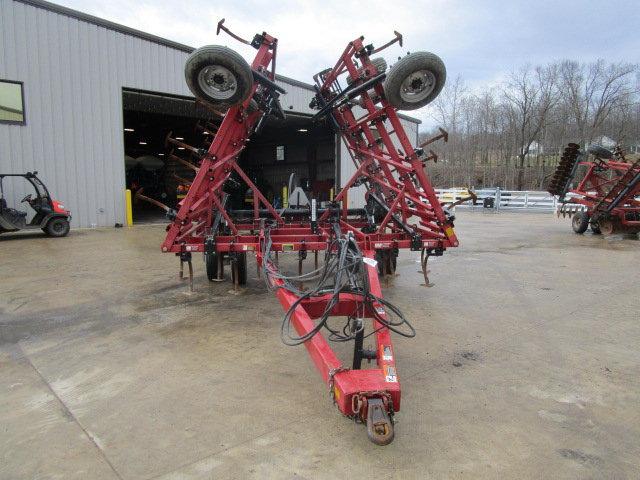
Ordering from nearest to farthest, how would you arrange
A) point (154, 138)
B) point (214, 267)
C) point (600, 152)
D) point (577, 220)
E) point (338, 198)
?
point (214, 267), point (338, 198), point (600, 152), point (577, 220), point (154, 138)

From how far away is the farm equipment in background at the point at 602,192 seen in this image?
34.8 feet

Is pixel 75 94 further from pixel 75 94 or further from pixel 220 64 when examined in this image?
pixel 220 64

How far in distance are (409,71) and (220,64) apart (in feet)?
6.69

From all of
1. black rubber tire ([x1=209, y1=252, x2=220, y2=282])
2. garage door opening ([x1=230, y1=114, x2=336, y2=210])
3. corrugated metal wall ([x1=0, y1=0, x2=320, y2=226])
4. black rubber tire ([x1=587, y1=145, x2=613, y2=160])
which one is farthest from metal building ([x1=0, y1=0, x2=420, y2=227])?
black rubber tire ([x1=587, y1=145, x2=613, y2=160])

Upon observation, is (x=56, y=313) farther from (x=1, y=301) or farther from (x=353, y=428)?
(x=353, y=428)

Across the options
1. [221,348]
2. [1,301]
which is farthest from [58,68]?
[221,348]

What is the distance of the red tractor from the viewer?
9.91m

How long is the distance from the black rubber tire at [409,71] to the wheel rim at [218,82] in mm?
1712

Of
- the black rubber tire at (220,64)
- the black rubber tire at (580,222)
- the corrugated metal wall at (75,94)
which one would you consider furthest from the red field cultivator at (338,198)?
the corrugated metal wall at (75,94)

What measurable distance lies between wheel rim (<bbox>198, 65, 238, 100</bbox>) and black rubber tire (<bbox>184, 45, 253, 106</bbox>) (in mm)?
39

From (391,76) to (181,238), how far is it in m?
2.99

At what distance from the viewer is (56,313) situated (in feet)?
14.9

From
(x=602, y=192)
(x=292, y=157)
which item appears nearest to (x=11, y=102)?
(x=292, y=157)

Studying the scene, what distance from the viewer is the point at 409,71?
16.1 ft
